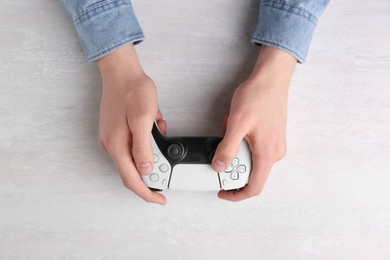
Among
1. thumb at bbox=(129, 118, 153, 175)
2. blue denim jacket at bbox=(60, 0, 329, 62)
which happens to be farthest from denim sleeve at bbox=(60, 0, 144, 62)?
thumb at bbox=(129, 118, 153, 175)

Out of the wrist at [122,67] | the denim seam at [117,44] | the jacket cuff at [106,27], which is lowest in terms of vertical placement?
the wrist at [122,67]

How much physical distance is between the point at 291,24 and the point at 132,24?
210mm

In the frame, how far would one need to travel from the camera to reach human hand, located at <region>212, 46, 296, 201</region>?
653 mm

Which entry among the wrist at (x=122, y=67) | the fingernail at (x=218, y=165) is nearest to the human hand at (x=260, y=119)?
the fingernail at (x=218, y=165)

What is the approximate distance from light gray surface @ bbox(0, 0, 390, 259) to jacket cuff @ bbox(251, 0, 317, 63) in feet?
0.17

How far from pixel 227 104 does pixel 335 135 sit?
0.16 m

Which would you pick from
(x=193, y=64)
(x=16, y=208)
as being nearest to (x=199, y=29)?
(x=193, y=64)

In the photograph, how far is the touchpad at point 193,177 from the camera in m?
0.66

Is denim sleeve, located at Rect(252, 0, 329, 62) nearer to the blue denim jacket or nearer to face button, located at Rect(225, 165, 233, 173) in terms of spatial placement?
the blue denim jacket

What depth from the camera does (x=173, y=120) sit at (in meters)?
0.74

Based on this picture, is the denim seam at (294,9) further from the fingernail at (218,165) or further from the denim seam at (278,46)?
the fingernail at (218,165)

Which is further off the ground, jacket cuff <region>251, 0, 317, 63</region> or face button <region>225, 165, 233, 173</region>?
jacket cuff <region>251, 0, 317, 63</region>

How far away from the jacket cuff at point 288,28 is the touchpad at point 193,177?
0.62 feet

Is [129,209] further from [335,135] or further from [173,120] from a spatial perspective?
[335,135]
